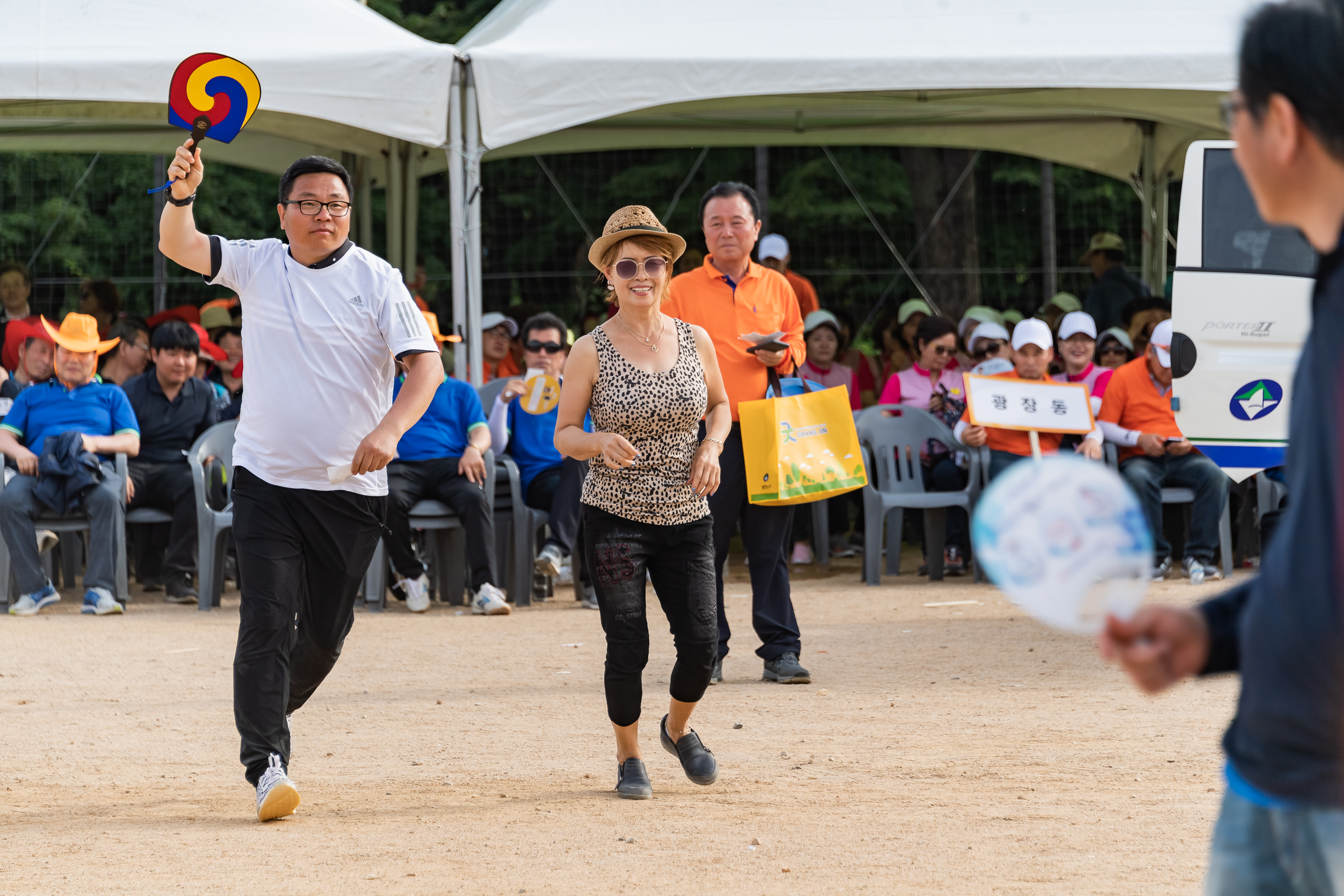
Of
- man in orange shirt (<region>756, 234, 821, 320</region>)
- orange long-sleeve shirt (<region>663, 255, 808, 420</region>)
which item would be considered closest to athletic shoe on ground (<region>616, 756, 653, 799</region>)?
orange long-sleeve shirt (<region>663, 255, 808, 420</region>)

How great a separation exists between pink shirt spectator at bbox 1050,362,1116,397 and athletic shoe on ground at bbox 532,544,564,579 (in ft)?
11.6

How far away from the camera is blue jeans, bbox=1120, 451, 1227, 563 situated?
29.9 feet

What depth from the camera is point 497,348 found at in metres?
11.6

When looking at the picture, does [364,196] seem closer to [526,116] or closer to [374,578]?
[526,116]

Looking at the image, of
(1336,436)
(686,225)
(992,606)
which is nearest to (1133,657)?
(1336,436)

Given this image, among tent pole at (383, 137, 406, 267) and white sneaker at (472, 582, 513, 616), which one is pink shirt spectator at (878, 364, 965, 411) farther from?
tent pole at (383, 137, 406, 267)

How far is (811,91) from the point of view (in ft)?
30.6

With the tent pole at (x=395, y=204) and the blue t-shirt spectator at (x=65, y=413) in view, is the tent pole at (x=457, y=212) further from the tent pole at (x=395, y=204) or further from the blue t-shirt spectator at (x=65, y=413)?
the tent pole at (x=395, y=204)

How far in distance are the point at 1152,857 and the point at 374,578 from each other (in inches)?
229

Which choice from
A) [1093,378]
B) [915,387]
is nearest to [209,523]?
[915,387]

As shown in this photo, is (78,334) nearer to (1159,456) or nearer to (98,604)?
(98,604)

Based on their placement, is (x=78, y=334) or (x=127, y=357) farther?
(x=127, y=357)

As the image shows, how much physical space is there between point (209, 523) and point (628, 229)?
16.6ft

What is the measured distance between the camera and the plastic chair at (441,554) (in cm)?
880
